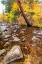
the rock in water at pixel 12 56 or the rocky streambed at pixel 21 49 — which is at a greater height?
the rock in water at pixel 12 56

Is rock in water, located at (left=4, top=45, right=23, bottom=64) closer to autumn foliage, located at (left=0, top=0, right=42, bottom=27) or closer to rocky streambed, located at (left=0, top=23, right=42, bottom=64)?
rocky streambed, located at (left=0, top=23, right=42, bottom=64)

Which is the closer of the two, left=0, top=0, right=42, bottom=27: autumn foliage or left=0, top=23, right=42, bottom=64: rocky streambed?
left=0, top=23, right=42, bottom=64: rocky streambed

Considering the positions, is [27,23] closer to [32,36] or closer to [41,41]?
[32,36]

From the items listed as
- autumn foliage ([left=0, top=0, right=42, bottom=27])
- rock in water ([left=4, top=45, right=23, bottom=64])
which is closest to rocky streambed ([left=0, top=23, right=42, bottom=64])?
rock in water ([left=4, top=45, right=23, bottom=64])

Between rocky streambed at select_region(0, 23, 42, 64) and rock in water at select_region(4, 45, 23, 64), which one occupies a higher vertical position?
rock in water at select_region(4, 45, 23, 64)

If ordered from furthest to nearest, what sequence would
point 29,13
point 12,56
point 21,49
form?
point 29,13 < point 21,49 < point 12,56

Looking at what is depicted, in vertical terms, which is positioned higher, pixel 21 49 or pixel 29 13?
pixel 29 13

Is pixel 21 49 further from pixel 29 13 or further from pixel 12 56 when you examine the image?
pixel 29 13

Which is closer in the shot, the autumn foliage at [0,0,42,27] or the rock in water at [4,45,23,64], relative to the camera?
the rock in water at [4,45,23,64]

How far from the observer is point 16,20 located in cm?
937

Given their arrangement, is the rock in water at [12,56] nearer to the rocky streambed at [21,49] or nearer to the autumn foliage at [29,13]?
the rocky streambed at [21,49]

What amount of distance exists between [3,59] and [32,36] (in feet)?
7.59

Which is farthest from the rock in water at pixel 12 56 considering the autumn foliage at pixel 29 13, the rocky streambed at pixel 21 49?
the autumn foliage at pixel 29 13

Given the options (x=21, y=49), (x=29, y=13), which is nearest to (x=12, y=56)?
(x=21, y=49)
